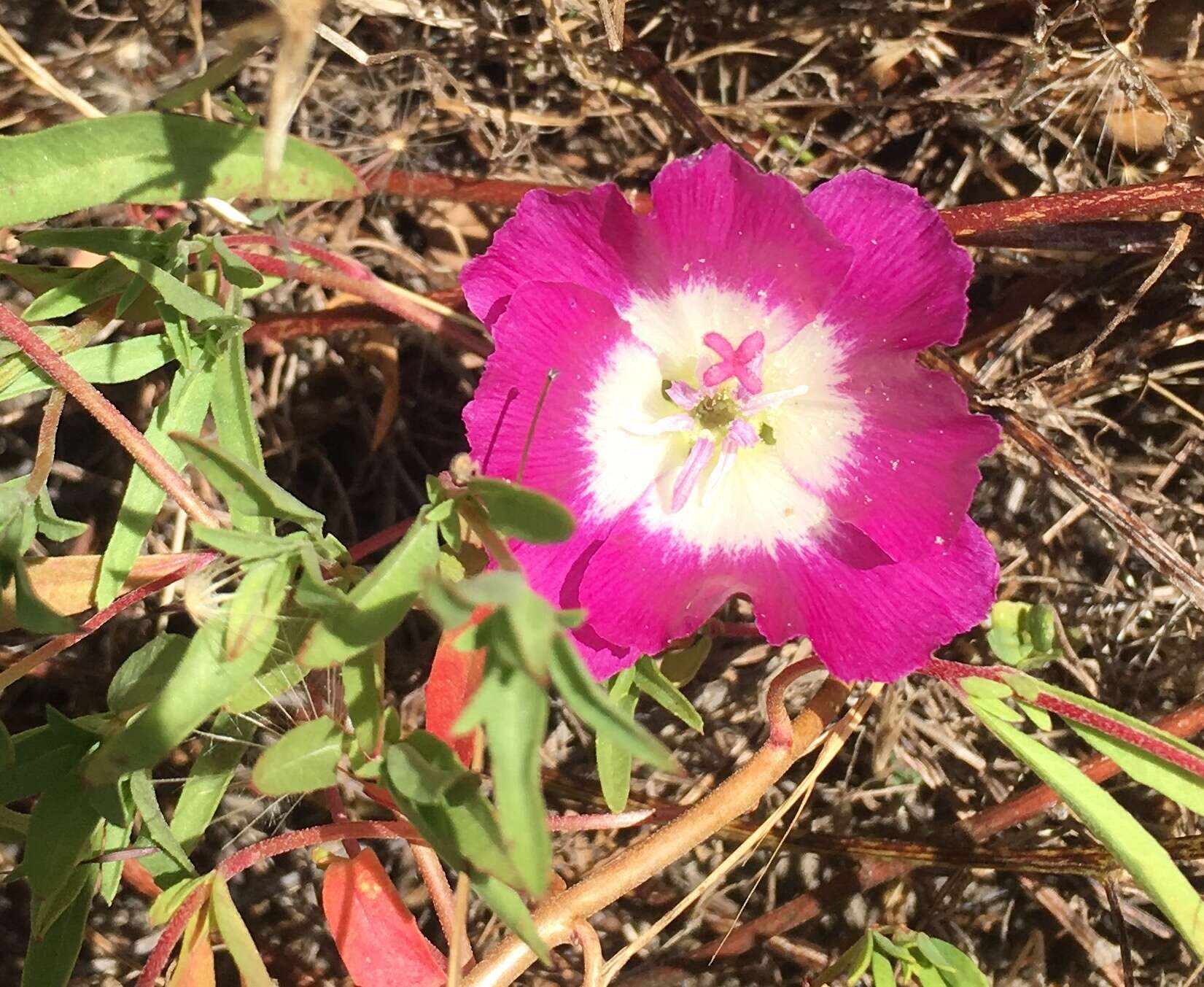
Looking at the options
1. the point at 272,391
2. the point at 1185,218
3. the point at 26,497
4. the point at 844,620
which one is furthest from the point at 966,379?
the point at 26,497

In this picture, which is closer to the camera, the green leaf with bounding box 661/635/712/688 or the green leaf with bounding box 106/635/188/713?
the green leaf with bounding box 106/635/188/713

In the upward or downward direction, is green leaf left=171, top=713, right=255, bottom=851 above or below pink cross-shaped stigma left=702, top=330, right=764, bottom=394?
below

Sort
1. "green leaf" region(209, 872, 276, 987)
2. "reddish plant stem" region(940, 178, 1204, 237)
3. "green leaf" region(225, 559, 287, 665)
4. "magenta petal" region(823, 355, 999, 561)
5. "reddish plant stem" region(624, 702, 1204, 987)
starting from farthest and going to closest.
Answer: "reddish plant stem" region(624, 702, 1204, 987), "reddish plant stem" region(940, 178, 1204, 237), "magenta petal" region(823, 355, 999, 561), "green leaf" region(209, 872, 276, 987), "green leaf" region(225, 559, 287, 665)

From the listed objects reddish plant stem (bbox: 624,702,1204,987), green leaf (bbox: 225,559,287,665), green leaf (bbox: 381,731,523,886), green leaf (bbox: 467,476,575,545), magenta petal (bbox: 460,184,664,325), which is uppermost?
magenta petal (bbox: 460,184,664,325)

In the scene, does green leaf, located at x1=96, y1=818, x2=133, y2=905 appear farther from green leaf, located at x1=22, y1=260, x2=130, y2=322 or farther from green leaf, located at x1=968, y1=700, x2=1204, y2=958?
green leaf, located at x1=968, y1=700, x2=1204, y2=958

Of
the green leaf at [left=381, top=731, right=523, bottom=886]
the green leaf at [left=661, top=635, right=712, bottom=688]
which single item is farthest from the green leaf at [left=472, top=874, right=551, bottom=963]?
the green leaf at [left=661, top=635, right=712, bottom=688]

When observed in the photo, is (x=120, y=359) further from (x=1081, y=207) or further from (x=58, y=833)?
(x=1081, y=207)
